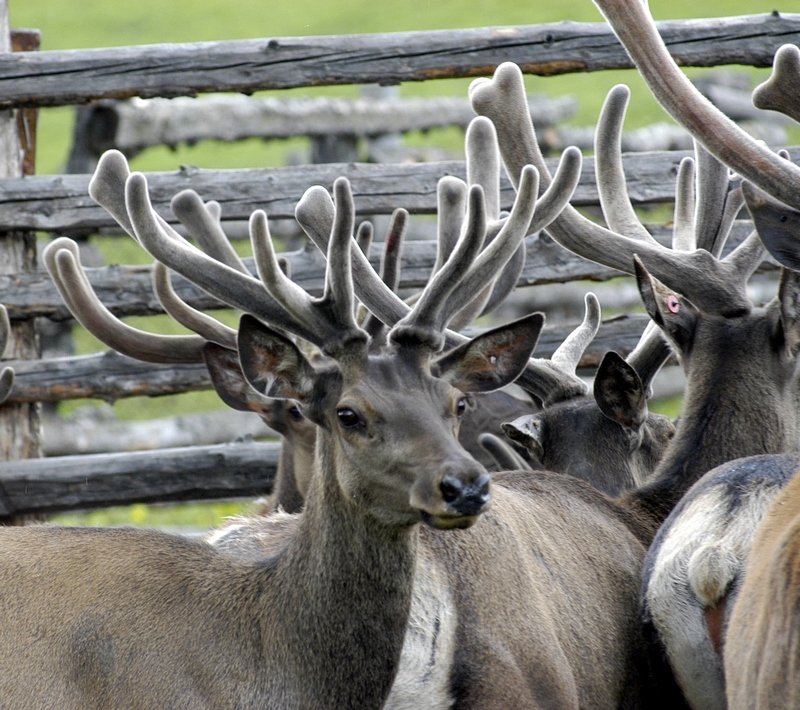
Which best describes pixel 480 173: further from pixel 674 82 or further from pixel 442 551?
pixel 442 551

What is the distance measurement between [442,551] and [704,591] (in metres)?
0.73

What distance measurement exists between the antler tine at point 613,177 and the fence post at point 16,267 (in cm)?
294

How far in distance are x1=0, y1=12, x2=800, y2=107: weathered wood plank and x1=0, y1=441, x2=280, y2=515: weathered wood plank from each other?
5.70 feet

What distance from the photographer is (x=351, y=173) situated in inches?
277

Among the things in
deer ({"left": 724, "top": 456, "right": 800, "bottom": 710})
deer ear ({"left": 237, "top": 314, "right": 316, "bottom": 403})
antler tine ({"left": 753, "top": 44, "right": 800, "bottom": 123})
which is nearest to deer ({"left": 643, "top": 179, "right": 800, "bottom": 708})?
deer ({"left": 724, "top": 456, "right": 800, "bottom": 710})

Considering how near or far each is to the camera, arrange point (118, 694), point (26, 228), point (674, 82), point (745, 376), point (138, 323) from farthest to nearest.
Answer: point (138, 323) → point (26, 228) → point (745, 376) → point (674, 82) → point (118, 694)

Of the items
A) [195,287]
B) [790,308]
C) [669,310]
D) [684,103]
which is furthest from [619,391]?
[195,287]

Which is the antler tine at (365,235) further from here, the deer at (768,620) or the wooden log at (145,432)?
the wooden log at (145,432)

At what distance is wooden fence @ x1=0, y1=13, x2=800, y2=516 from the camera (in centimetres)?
687

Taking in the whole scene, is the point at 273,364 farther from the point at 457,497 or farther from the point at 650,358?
the point at 650,358

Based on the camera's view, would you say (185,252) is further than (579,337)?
No

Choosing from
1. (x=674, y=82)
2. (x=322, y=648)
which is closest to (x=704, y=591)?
(x=322, y=648)

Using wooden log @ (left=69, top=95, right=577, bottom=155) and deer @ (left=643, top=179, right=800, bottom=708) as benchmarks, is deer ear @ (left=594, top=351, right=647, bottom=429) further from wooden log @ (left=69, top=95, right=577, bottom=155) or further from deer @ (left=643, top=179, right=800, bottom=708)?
wooden log @ (left=69, top=95, right=577, bottom=155)

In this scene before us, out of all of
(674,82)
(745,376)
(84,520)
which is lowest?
(84,520)
